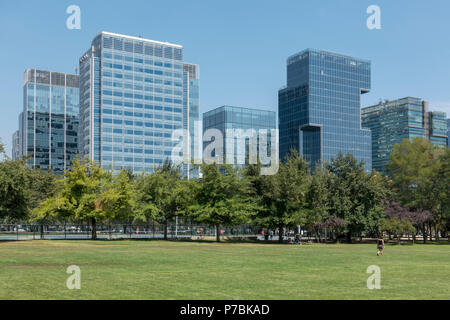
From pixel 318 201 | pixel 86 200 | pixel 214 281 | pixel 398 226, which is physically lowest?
pixel 398 226

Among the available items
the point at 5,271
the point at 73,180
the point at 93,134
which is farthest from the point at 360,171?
the point at 93,134

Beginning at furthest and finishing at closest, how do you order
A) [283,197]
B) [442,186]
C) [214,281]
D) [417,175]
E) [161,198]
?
[417,175], [442,186], [161,198], [283,197], [214,281]

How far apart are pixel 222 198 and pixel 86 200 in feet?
51.0

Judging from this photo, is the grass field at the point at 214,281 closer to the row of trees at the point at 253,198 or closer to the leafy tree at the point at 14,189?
the leafy tree at the point at 14,189

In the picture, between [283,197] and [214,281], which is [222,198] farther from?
[214,281]

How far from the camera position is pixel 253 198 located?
198 ft

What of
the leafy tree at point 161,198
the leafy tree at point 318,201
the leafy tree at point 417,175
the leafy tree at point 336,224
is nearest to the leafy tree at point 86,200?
the leafy tree at point 161,198

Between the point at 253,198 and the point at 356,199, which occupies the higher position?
the point at 253,198

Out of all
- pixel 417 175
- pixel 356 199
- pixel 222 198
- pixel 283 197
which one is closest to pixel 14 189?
pixel 222 198

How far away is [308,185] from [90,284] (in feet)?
149

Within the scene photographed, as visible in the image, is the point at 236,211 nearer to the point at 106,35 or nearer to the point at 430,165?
the point at 430,165

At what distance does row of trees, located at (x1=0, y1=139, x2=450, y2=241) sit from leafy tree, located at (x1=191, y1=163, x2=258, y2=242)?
116 mm

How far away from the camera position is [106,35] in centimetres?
19800

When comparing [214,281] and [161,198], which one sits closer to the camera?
[214,281]
